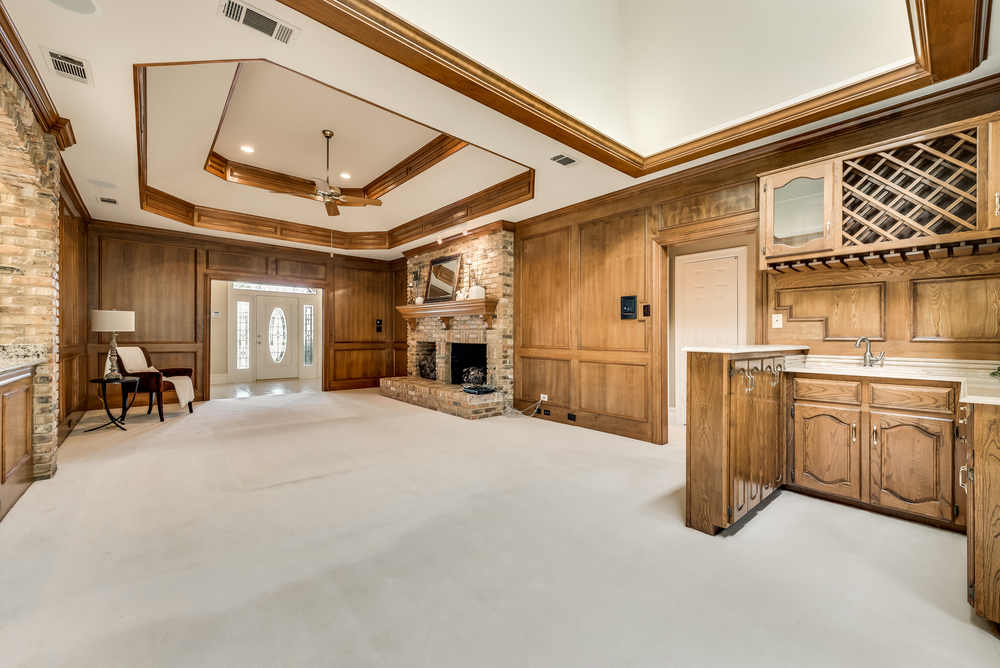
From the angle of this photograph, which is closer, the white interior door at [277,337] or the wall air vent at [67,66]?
the wall air vent at [67,66]

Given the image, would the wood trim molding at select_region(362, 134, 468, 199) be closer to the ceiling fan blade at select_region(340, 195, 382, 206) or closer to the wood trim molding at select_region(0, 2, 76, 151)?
the ceiling fan blade at select_region(340, 195, 382, 206)

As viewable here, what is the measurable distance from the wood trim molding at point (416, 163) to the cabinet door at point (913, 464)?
397 centimetres

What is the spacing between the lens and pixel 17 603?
177 cm

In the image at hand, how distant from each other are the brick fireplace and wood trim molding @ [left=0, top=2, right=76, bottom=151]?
14.1ft

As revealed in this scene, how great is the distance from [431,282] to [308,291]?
4.58 m

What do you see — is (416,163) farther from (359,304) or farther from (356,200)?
(359,304)

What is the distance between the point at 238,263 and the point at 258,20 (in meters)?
6.12

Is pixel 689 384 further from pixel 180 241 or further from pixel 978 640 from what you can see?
pixel 180 241

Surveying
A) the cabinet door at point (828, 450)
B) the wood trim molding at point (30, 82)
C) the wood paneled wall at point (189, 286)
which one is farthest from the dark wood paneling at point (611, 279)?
the wood paneled wall at point (189, 286)

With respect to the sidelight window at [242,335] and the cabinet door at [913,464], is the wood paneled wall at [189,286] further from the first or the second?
the cabinet door at [913,464]

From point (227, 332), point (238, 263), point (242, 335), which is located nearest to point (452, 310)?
point (238, 263)

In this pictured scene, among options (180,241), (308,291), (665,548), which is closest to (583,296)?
(665,548)

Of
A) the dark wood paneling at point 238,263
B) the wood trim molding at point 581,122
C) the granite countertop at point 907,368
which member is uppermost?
the wood trim molding at point 581,122

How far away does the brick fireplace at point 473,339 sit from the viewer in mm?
5934
